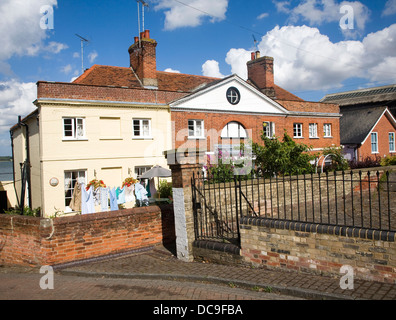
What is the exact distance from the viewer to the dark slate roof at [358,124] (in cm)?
2884

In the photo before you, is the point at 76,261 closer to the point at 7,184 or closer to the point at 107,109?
the point at 107,109

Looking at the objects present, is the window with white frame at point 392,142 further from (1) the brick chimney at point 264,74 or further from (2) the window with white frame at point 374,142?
(1) the brick chimney at point 264,74

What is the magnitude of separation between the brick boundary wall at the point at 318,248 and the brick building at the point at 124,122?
6.68 meters

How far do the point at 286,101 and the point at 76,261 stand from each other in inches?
779

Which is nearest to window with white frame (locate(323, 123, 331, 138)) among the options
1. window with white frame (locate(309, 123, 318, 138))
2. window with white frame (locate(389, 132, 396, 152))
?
window with white frame (locate(309, 123, 318, 138))

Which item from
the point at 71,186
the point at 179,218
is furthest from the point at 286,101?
the point at 179,218

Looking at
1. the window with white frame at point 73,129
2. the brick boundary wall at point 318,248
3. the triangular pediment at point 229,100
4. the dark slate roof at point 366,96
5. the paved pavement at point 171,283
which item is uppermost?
the dark slate roof at point 366,96

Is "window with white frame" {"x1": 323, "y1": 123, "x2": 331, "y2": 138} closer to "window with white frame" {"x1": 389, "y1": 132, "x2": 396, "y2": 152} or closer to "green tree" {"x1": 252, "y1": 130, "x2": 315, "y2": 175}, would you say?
"window with white frame" {"x1": 389, "y1": 132, "x2": 396, "y2": 152}

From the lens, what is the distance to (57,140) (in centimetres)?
1580

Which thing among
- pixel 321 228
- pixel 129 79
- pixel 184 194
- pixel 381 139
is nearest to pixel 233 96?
pixel 129 79

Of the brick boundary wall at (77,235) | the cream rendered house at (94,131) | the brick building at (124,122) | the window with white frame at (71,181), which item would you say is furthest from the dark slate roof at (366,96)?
the brick boundary wall at (77,235)

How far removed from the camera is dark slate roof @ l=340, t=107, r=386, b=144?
2884 cm

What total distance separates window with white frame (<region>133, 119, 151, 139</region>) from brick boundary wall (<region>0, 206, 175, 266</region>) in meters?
8.63

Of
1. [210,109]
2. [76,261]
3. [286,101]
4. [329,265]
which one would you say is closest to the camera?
[329,265]
